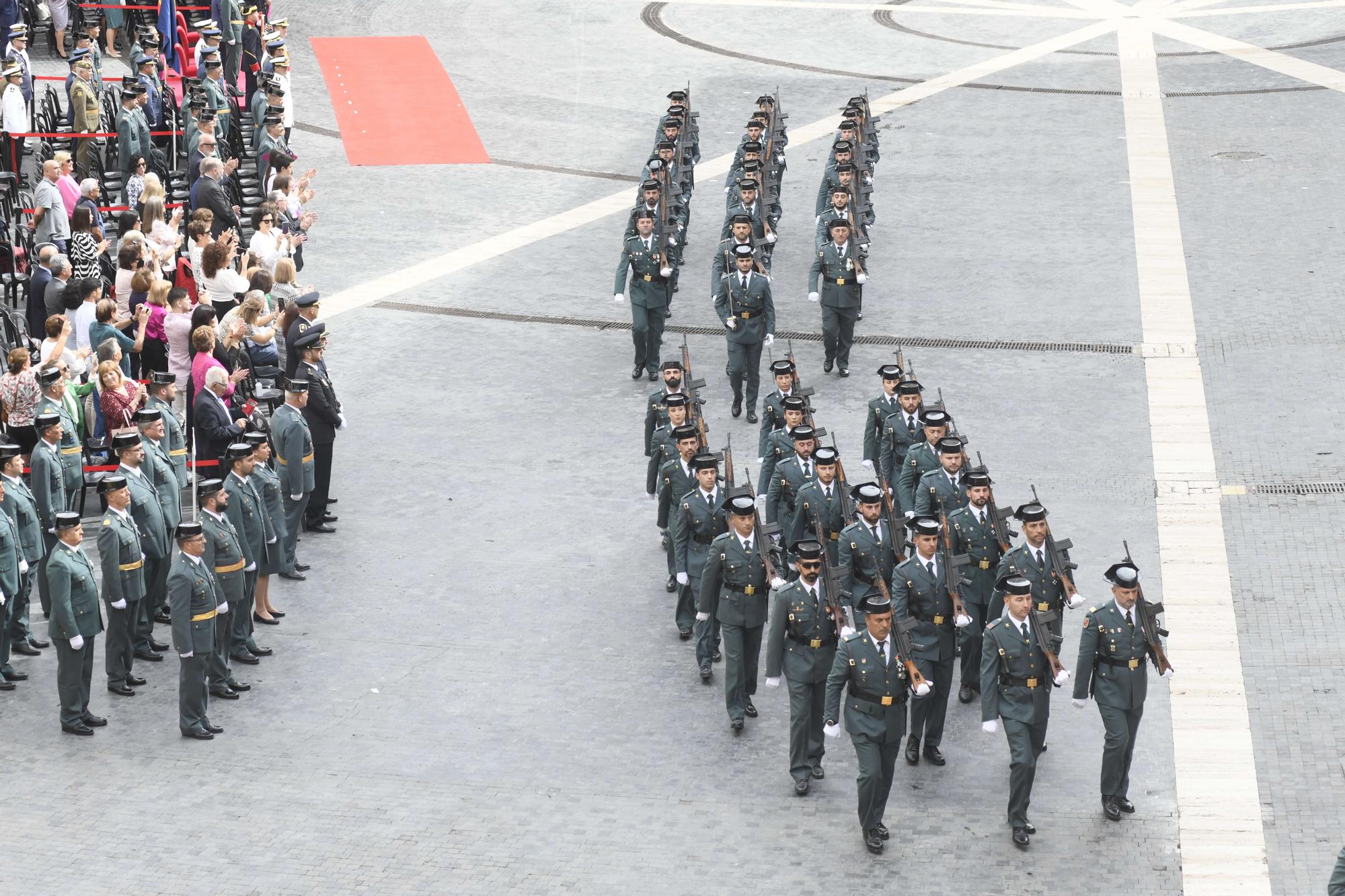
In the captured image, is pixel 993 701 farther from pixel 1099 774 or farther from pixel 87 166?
pixel 87 166

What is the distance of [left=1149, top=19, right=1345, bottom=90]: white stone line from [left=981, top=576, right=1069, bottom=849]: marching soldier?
21.1m

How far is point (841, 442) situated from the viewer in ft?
52.1

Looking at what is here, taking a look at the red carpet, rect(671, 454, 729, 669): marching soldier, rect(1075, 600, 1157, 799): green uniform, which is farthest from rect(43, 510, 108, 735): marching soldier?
the red carpet

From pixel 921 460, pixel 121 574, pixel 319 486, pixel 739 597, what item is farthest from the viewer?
pixel 319 486

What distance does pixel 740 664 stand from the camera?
37.3 ft

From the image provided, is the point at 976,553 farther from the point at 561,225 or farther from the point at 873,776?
the point at 561,225

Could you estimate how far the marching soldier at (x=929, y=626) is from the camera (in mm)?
11117

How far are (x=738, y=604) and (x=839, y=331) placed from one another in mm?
6433

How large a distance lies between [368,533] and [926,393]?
5.60 metres

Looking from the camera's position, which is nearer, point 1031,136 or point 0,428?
point 0,428

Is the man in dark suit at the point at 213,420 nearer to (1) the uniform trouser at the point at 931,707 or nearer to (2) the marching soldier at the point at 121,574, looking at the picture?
(2) the marching soldier at the point at 121,574

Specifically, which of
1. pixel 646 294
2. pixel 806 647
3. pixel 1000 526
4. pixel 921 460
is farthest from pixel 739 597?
pixel 646 294

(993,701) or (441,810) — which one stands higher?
(993,701)

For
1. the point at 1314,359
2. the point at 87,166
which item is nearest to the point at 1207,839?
the point at 1314,359
